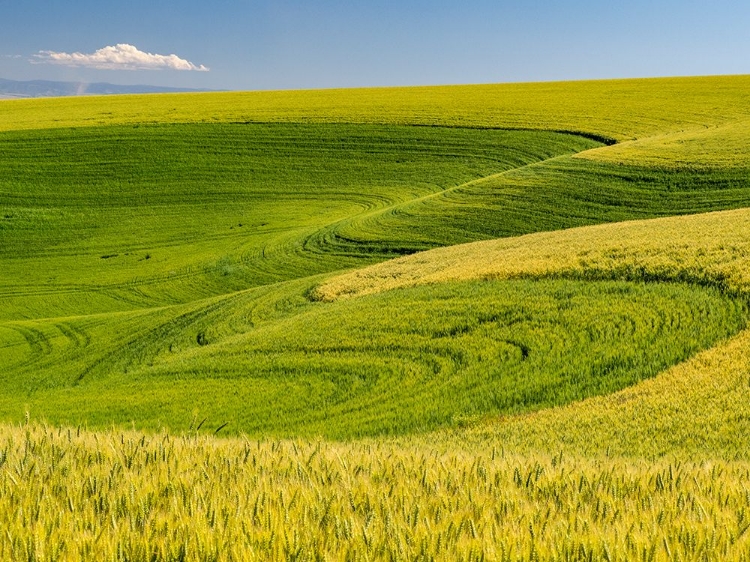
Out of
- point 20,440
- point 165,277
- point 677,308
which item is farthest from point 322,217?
point 20,440

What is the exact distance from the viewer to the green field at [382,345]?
269 centimetres

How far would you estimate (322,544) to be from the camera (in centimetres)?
241

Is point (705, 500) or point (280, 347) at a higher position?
point (705, 500)

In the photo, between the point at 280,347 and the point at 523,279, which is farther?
the point at 523,279

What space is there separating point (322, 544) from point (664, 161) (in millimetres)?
38916

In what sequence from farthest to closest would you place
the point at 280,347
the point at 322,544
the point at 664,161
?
the point at 664,161 → the point at 280,347 → the point at 322,544

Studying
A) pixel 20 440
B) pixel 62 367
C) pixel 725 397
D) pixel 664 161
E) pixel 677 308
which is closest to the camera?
pixel 20 440

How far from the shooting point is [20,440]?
3.81 meters

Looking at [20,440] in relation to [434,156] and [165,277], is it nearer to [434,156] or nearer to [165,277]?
[165,277]

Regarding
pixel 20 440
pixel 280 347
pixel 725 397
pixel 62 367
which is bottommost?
pixel 62 367

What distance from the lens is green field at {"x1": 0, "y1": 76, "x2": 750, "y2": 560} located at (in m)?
2.69

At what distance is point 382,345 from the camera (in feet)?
44.7

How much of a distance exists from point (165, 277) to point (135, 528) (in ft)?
104

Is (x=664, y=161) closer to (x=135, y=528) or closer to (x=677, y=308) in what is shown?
(x=677, y=308)
